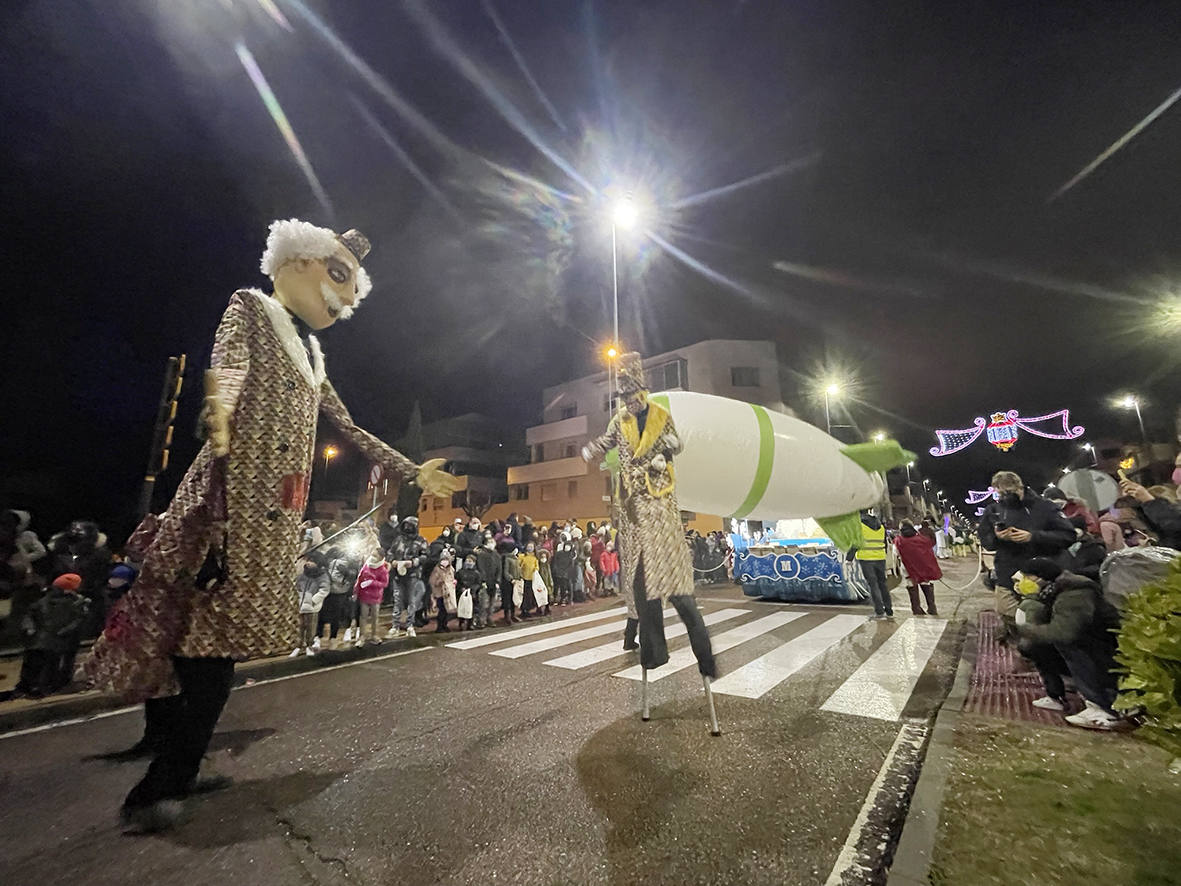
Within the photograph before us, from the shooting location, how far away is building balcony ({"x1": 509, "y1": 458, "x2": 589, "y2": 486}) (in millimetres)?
30766

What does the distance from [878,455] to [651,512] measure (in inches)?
112

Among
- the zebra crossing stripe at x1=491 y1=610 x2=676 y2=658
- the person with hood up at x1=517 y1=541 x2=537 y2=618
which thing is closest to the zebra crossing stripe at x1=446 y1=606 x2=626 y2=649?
the zebra crossing stripe at x1=491 y1=610 x2=676 y2=658

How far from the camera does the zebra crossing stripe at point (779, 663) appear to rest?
4312 millimetres

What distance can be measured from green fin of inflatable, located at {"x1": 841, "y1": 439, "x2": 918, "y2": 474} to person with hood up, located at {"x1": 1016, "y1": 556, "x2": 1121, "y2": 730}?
1550 mm

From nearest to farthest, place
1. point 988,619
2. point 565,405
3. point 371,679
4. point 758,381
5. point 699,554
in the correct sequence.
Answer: point 371,679 → point 988,619 → point 699,554 → point 758,381 → point 565,405

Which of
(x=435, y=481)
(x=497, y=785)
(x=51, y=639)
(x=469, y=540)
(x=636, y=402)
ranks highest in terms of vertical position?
(x=636, y=402)

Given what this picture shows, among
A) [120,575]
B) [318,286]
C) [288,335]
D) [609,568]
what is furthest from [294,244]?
[609,568]

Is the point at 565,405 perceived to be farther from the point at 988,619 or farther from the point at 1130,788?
the point at 1130,788

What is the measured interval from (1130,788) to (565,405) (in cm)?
3277

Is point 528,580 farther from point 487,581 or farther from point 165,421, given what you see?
point 165,421

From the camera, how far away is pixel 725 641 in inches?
253

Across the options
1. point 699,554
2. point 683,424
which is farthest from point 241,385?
point 699,554

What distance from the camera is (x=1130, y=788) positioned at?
238 centimetres

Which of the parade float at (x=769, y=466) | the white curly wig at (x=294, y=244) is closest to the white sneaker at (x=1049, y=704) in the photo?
the parade float at (x=769, y=466)
